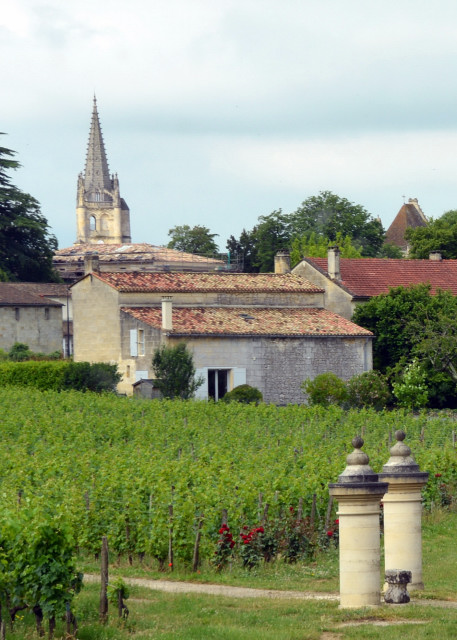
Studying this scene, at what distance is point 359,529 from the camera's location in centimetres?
1388

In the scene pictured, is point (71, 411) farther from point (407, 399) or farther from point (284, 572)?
point (284, 572)

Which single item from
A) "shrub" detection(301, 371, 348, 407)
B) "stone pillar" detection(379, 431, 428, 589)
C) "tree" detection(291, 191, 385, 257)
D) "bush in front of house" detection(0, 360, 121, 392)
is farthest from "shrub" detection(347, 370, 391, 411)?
"tree" detection(291, 191, 385, 257)

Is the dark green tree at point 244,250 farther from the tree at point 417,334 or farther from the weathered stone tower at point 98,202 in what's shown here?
the weathered stone tower at point 98,202

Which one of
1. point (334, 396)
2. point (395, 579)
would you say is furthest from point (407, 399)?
point (395, 579)

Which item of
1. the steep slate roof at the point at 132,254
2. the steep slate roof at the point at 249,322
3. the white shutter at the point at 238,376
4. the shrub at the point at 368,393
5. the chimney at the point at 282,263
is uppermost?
the steep slate roof at the point at 132,254

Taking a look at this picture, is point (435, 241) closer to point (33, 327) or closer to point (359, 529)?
point (33, 327)

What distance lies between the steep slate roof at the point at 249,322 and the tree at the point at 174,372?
141 centimetres

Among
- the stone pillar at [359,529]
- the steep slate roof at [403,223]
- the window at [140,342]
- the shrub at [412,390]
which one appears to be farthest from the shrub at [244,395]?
the steep slate roof at [403,223]

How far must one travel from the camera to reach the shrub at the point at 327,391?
46.8 meters

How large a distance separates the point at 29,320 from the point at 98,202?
408ft

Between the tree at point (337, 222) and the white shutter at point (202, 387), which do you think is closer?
the white shutter at point (202, 387)

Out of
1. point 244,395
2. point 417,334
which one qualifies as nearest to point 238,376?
point 244,395

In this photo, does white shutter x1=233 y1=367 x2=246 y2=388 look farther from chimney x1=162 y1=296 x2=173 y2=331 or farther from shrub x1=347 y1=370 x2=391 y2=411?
shrub x1=347 y1=370 x2=391 y2=411

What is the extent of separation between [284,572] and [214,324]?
3118 centimetres
